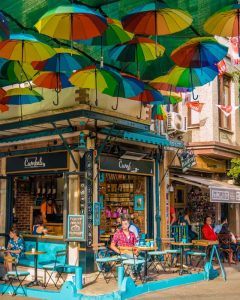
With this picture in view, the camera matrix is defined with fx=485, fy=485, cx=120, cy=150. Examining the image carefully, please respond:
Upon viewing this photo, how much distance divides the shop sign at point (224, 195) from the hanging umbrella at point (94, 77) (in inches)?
270

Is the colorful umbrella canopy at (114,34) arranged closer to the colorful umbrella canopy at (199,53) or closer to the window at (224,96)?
the colorful umbrella canopy at (199,53)

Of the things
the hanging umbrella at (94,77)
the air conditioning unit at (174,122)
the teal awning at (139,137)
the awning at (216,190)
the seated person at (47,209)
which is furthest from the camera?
the air conditioning unit at (174,122)

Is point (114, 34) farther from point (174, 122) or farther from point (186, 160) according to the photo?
point (186, 160)

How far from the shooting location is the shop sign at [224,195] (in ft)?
50.7

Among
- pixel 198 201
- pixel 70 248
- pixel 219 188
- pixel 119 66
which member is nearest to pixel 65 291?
pixel 70 248

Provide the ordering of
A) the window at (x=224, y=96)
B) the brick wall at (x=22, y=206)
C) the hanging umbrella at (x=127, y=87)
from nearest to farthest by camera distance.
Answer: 1. the hanging umbrella at (x=127, y=87)
2. the brick wall at (x=22, y=206)
3. the window at (x=224, y=96)

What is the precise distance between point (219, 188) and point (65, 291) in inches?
297

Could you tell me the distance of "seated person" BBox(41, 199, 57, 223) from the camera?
14816mm

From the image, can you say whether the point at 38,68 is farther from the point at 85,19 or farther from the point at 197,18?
the point at 197,18

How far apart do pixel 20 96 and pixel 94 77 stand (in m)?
2.67

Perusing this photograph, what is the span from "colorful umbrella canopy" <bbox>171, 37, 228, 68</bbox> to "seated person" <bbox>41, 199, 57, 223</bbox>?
7.43 meters

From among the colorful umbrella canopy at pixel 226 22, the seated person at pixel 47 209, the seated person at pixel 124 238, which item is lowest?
the seated person at pixel 124 238

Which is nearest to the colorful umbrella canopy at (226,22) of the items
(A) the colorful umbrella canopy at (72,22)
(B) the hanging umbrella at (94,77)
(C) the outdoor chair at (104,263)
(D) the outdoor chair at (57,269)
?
(A) the colorful umbrella canopy at (72,22)

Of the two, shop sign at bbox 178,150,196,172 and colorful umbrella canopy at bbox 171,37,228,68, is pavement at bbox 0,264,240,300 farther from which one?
colorful umbrella canopy at bbox 171,37,228,68
